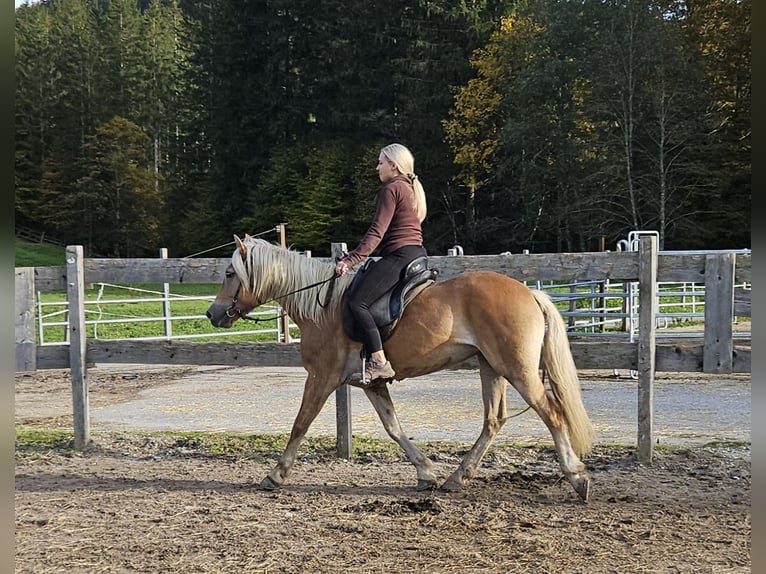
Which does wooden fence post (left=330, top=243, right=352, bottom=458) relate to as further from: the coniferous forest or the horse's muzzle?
the coniferous forest

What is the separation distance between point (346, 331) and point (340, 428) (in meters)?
1.31

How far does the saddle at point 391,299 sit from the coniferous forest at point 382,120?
17.1 meters

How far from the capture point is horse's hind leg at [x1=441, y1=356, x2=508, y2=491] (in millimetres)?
5043

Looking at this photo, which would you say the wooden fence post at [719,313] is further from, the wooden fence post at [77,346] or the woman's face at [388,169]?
the wooden fence post at [77,346]

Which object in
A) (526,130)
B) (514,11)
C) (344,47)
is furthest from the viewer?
(344,47)

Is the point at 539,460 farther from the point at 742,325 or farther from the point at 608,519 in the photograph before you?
the point at 742,325

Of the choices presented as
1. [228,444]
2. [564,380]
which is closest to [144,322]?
[228,444]

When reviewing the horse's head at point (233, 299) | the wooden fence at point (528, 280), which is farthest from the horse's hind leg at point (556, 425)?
the horse's head at point (233, 299)

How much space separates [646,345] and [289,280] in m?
2.80

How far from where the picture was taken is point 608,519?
14.1ft

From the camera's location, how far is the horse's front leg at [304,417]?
509cm

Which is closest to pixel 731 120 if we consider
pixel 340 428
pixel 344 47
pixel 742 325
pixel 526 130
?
pixel 526 130

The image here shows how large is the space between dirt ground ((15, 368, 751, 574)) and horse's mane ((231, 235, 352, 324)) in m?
1.29

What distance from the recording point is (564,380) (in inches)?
190
